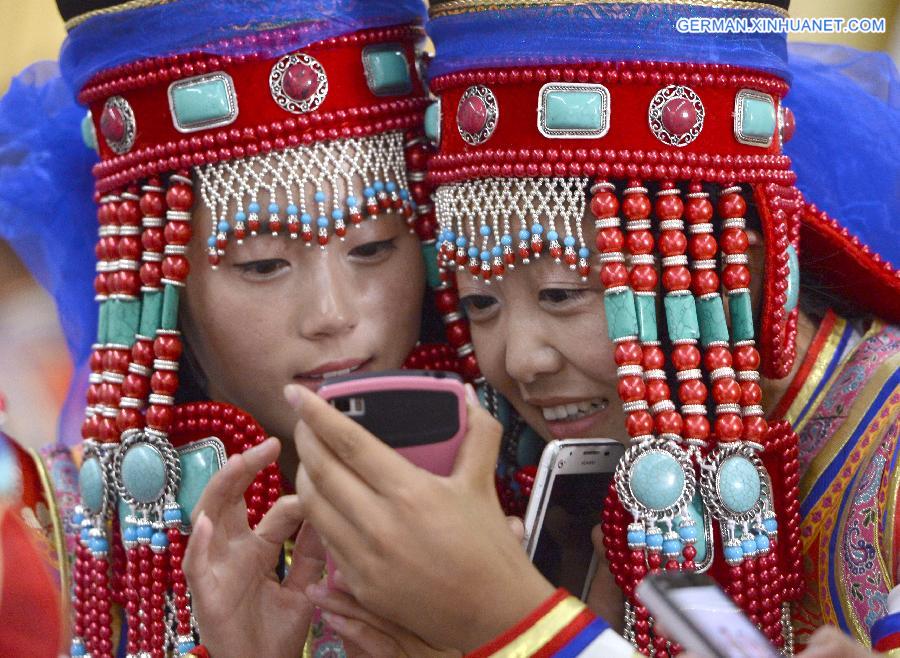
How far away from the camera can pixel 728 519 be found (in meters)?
1.49

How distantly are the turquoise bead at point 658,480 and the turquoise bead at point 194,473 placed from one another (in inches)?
24.3

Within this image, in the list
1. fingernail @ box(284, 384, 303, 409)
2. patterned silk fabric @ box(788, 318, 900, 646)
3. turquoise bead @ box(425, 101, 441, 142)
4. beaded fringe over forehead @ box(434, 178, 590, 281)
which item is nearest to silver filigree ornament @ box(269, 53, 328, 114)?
turquoise bead @ box(425, 101, 441, 142)

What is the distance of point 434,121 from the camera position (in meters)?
1.68

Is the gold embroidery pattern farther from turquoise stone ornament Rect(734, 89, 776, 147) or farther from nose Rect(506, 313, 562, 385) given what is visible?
nose Rect(506, 313, 562, 385)

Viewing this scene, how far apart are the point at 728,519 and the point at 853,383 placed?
0.93ft

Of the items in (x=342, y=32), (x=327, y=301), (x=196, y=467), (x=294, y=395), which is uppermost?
(x=342, y=32)

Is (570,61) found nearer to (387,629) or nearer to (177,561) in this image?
(387,629)

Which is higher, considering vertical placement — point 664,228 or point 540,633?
point 664,228

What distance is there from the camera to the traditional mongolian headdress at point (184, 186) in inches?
66.6

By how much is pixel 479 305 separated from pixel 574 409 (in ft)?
0.62

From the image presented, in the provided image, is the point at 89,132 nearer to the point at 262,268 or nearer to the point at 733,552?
the point at 262,268

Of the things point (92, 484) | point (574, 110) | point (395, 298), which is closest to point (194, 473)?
point (92, 484)

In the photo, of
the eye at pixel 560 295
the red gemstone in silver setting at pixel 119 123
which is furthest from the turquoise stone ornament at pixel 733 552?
the red gemstone in silver setting at pixel 119 123

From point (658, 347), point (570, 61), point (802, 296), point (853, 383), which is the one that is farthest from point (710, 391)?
point (570, 61)
